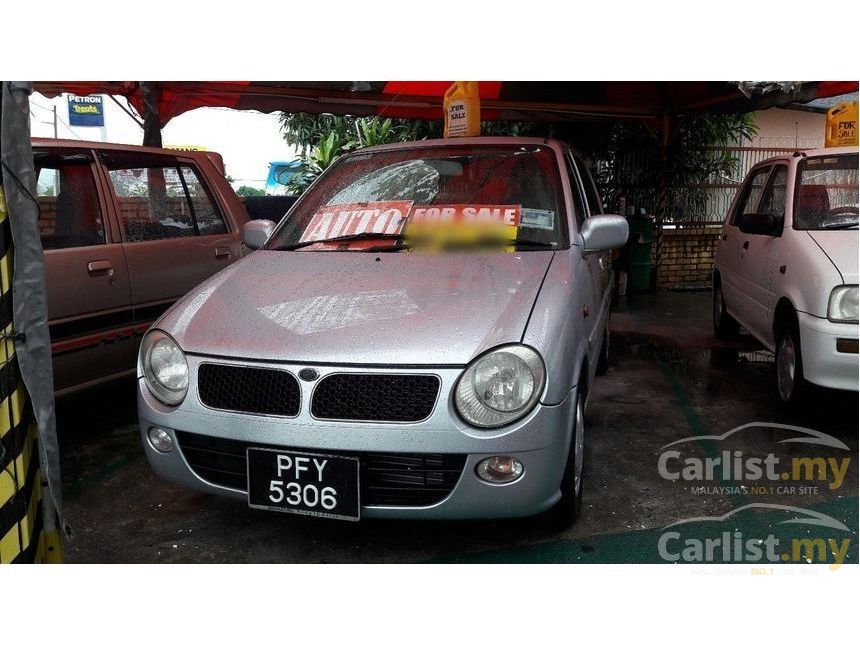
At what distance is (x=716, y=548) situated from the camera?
111 inches

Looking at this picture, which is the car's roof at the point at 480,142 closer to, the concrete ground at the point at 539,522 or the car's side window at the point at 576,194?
the car's side window at the point at 576,194

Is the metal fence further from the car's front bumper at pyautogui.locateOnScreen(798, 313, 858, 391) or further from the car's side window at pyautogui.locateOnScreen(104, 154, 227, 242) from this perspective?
the car's side window at pyautogui.locateOnScreen(104, 154, 227, 242)

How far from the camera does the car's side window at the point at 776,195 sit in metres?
4.84

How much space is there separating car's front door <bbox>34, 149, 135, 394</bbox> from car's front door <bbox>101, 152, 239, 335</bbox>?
0.11m

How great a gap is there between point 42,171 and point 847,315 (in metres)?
4.30

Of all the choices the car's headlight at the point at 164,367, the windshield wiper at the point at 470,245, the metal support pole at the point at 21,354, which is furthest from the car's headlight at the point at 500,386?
the metal support pole at the point at 21,354

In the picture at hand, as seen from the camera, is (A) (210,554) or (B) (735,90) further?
(B) (735,90)

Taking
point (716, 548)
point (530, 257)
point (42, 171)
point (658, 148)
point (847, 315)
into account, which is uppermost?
point (658, 148)

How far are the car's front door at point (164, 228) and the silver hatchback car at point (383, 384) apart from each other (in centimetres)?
133

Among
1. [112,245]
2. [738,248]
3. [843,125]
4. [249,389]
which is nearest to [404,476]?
[249,389]

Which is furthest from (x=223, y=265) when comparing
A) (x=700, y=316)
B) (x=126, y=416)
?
(x=700, y=316)

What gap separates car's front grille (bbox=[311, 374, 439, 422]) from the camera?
2.32 meters

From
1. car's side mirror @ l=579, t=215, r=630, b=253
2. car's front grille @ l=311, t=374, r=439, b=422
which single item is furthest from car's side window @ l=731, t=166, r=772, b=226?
car's front grille @ l=311, t=374, r=439, b=422

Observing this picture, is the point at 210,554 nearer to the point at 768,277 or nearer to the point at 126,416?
the point at 126,416
